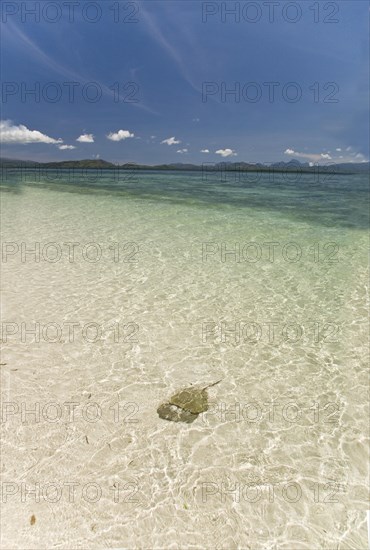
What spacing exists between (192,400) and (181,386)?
31 cm

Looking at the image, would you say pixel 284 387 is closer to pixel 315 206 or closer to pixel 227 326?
pixel 227 326

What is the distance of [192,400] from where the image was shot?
15.2 ft

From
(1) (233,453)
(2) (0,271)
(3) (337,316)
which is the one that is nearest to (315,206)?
(3) (337,316)

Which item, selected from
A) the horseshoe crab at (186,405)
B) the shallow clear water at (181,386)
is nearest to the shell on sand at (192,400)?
the horseshoe crab at (186,405)

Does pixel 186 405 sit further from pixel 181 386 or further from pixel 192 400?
pixel 181 386

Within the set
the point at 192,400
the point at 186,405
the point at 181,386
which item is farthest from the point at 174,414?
the point at 181,386

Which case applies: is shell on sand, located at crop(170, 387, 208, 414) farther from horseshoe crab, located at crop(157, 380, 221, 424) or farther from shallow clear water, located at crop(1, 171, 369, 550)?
shallow clear water, located at crop(1, 171, 369, 550)

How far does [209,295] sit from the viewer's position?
310 inches

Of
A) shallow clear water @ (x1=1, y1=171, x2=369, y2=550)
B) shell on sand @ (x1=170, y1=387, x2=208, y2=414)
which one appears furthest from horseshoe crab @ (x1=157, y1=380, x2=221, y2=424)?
shallow clear water @ (x1=1, y1=171, x2=369, y2=550)

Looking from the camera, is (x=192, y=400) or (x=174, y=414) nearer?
(x=174, y=414)

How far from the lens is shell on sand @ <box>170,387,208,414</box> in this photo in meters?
4.50

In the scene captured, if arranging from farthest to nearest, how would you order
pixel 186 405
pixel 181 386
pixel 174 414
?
pixel 181 386
pixel 186 405
pixel 174 414

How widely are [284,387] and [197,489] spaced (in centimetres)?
204

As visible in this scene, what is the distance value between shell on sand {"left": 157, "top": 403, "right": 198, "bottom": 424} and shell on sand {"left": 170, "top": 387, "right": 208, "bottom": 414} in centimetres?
6
